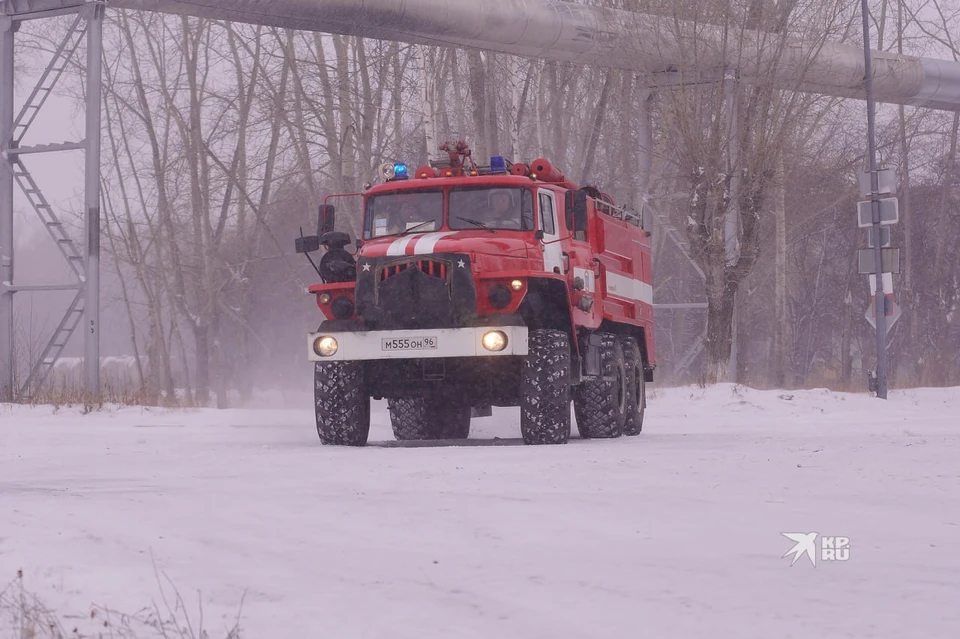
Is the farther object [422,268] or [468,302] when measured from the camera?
[422,268]

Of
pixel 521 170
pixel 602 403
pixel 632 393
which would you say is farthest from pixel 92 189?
pixel 602 403

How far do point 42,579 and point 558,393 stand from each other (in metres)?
7.57

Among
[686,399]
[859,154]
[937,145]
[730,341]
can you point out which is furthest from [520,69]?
[937,145]

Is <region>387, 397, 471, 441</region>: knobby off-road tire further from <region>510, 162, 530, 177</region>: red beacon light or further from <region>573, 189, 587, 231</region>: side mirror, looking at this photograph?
<region>573, 189, 587, 231</region>: side mirror

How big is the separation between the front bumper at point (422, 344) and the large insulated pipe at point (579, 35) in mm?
9893

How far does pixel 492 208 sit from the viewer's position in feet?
43.4

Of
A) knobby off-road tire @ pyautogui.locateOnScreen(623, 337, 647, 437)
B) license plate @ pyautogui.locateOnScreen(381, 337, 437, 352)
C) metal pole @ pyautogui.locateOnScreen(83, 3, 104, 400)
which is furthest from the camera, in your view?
metal pole @ pyautogui.locateOnScreen(83, 3, 104, 400)

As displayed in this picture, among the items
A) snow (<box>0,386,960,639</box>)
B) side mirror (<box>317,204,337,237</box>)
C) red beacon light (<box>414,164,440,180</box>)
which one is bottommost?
snow (<box>0,386,960,639</box>)

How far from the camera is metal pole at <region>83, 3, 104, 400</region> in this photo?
20.3 m

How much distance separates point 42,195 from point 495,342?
11665 millimetres

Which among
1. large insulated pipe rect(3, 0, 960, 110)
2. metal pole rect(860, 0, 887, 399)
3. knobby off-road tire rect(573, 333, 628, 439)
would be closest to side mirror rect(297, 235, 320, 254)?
knobby off-road tire rect(573, 333, 628, 439)

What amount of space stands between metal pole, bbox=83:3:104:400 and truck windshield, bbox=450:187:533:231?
895 cm

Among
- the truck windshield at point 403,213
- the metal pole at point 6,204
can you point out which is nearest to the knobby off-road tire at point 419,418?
the truck windshield at point 403,213

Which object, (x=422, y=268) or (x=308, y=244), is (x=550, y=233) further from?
(x=308, y=244)
